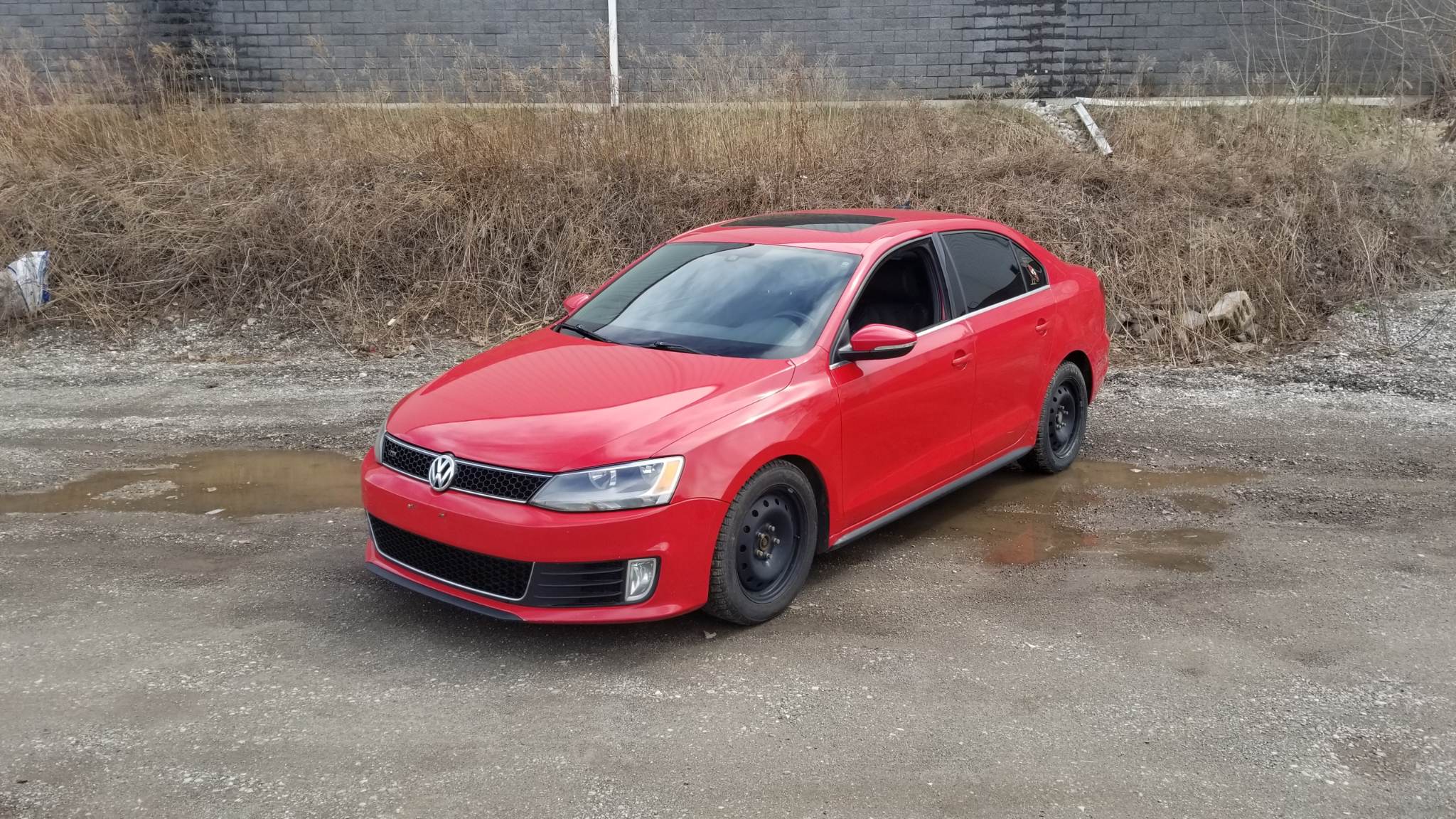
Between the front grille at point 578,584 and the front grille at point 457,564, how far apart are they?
2.3 inches

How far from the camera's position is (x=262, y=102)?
1502 centimetres

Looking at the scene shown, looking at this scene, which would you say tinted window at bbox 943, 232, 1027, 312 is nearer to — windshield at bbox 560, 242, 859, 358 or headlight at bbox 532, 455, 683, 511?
windshield at bbox 560, 242, 859, 358

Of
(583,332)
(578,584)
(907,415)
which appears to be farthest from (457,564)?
(907,415)

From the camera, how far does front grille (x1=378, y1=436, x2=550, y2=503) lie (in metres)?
4.12

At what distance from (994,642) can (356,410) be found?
5.13 m

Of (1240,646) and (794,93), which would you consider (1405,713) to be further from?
(794,93)

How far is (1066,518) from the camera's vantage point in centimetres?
591

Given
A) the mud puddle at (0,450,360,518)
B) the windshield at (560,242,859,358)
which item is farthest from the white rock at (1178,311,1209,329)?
the mud puddle at (0,450,360,518)

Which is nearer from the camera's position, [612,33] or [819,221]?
[819,221]

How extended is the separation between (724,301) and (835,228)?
807 millimetres

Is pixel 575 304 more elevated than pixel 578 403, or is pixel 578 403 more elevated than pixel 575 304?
pixel 575 304

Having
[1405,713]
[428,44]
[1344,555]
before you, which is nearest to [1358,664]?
[1405,713]

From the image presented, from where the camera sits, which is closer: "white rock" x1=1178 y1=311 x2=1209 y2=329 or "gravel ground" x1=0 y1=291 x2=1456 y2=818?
"gravel ground" x1=0 y1=291 x2=1456 y2=818

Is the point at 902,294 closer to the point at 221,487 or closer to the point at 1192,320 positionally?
the point at 221,487
